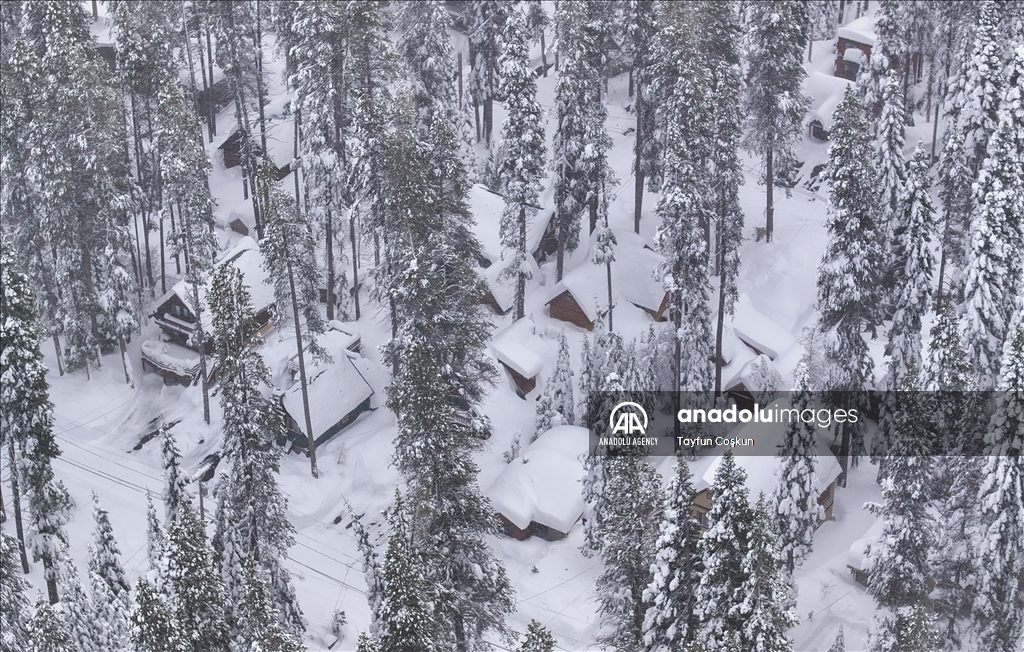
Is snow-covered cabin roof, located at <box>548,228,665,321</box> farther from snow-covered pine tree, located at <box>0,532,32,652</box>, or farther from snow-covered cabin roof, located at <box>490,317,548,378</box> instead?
snow-covered pine tree, located at <box>0,532,32,652</box>

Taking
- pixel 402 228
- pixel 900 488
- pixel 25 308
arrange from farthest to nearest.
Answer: pixel 402 228 < pixel 25 308 < pixel 900 488

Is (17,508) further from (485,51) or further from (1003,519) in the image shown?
(1003,519)

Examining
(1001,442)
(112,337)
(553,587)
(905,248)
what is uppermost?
(905,248)

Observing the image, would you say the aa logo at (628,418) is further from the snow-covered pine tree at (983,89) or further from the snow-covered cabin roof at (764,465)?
the snow-covered pine tree at (983,89)

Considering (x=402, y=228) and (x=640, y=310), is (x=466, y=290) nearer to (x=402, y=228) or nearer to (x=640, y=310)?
(x=402, y=228)

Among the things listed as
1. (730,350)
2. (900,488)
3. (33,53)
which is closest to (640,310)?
A: (730,350)

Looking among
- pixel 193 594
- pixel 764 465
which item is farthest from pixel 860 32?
pixel 193 594

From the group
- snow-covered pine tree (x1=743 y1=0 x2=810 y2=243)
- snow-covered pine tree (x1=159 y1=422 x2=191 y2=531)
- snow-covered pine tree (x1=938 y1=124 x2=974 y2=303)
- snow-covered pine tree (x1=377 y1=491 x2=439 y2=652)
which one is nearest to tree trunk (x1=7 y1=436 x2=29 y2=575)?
snow-covered pine tree (x1=159 y1=422 x2=191 y2=531)
